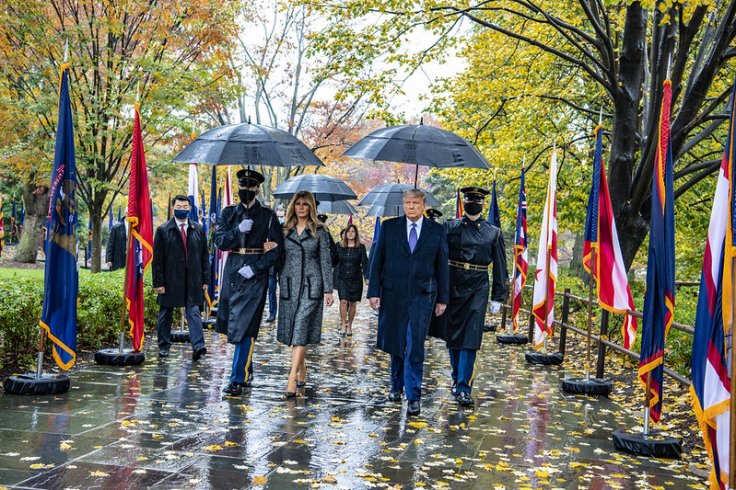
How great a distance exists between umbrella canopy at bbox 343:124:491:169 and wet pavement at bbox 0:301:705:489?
2518 mm

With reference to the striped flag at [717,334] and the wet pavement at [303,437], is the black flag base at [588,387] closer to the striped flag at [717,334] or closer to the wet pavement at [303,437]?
the wet pavement at [303,437]

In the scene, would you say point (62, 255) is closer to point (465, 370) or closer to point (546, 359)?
point (465, 370)

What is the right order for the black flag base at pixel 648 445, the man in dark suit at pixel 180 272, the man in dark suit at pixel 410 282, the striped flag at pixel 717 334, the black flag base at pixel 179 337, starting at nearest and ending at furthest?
the striped flag at pixel 717 334 → the black flag base at pixel 648 445 → the man in dark suit at pixel 410 282 → the man in dark suit at pixel 180 272 → the black flag base at pixel 179 337

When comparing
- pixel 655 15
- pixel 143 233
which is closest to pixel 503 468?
pixel 143 233

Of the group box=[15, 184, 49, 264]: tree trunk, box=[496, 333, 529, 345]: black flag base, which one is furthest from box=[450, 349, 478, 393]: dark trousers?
box=[15, 184, 49, 264]: tree trunk

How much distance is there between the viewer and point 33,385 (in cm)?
740

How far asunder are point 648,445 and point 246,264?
422 centimetres

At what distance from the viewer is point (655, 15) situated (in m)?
13.4

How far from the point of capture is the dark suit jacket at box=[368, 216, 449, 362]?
25.5 feet

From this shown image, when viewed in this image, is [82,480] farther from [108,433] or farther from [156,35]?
[156,35]

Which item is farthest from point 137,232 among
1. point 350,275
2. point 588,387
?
point 350,275

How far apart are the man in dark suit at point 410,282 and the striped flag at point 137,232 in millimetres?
3207

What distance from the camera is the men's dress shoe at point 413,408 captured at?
758cm

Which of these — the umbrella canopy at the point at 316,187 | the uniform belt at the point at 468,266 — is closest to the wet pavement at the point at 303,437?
the uniform belt at the point at 468,266
